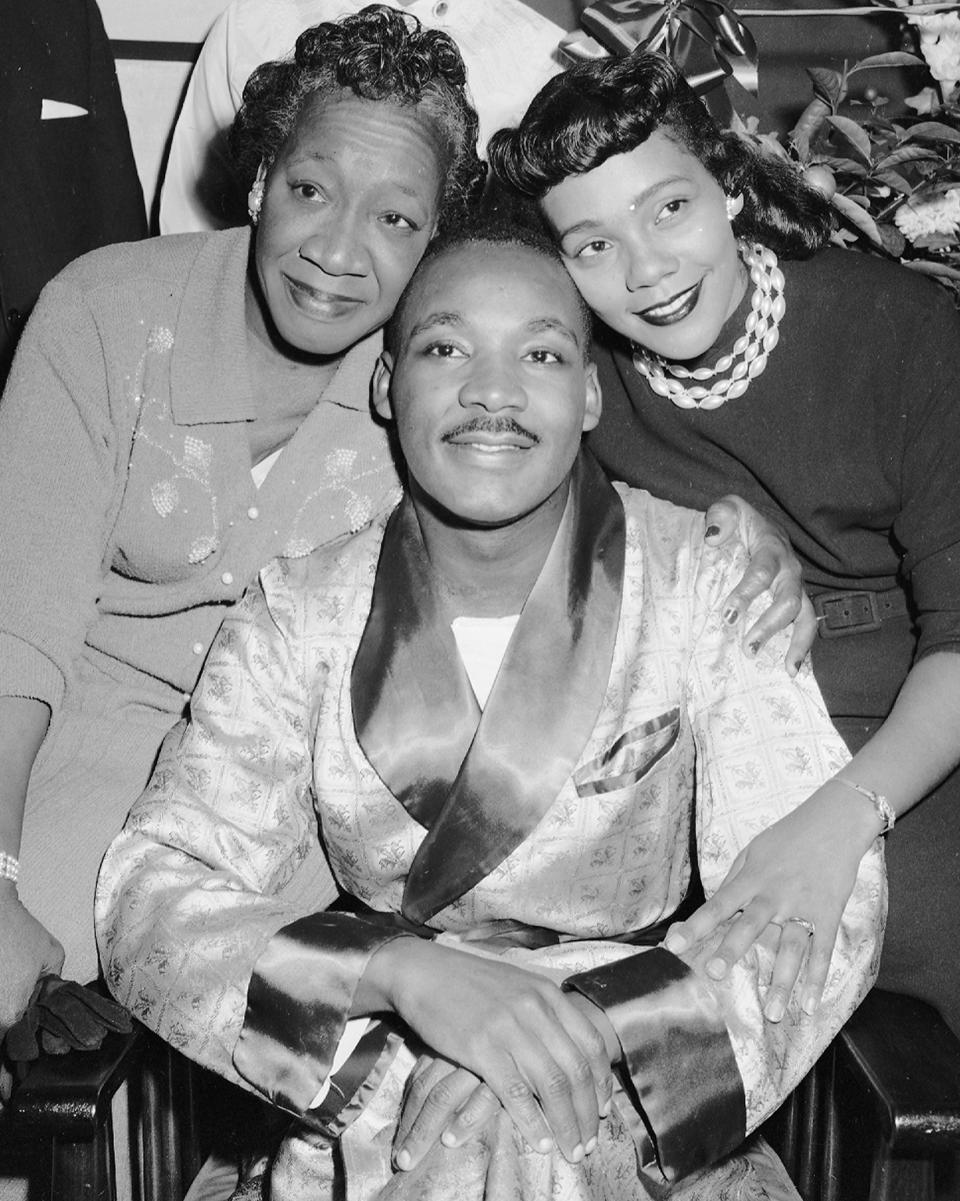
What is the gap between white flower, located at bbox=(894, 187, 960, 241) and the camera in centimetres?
212

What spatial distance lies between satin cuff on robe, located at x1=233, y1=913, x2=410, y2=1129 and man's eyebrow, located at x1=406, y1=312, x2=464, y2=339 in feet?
2.32

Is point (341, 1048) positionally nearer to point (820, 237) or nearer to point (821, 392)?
point (821, 392)

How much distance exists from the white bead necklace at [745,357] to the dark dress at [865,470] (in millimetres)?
18

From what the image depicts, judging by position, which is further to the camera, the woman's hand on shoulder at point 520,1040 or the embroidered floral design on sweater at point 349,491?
the embroidered floral design on sweater at point 349,491

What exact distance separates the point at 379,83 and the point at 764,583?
2.77 feet

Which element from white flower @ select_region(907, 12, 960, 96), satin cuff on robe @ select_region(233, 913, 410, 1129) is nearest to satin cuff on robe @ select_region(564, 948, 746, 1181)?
satin cuff on robe @ select_region(233, 913, 410, 1129)

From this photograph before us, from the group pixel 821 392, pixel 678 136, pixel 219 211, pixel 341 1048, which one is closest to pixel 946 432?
pixel 821 392

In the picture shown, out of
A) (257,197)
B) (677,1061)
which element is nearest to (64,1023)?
(677,1061)

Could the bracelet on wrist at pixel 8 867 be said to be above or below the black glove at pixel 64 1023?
above

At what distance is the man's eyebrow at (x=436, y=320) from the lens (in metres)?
1.67

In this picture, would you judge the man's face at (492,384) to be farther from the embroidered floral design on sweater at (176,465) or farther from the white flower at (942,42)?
the white flower at (942,42)

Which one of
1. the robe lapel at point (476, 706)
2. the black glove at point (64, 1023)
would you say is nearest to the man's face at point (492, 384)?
the robe lapel at point (476, 706)

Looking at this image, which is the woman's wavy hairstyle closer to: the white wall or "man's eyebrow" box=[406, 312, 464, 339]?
"man's eyebrow" box=[406, 312, 464, 339]

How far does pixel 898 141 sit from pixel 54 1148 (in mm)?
1829
